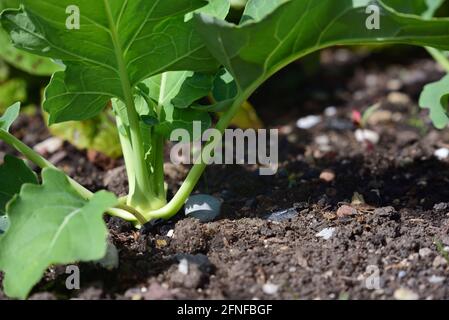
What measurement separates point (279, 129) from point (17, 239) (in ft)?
5.01

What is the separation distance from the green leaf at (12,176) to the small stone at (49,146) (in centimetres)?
90

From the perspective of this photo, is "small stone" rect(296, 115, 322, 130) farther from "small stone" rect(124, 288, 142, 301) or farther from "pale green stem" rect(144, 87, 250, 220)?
"small stone" rect(124, 288, 142, 301)

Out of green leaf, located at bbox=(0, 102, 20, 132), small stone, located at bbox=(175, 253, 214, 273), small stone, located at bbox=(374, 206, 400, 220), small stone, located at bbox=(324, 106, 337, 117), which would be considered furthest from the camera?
small stone, located at bbox=(324, 106, 337, 117)

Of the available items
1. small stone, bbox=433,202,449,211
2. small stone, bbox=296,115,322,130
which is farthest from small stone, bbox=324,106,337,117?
small stone, bbox=433,202,449,211

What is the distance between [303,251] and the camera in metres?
1.70

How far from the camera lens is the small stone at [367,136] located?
263 centimetres

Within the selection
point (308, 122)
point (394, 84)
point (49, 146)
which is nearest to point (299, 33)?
point (308, 122)

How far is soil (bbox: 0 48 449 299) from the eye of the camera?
159 centimetres

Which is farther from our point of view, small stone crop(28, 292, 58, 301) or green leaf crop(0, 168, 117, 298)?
small stone crop(28, 292, 58, 301)

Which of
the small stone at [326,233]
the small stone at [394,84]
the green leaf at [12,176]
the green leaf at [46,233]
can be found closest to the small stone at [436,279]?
the small stone at [326,233]

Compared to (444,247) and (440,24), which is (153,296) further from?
(440,24)

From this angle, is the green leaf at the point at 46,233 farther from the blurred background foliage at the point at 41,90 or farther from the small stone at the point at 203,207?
the blurred background foliage at the point at 41,90

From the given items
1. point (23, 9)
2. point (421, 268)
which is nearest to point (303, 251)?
point (421, 268)

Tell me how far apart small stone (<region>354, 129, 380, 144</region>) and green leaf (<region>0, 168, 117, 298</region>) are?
1.36 m
